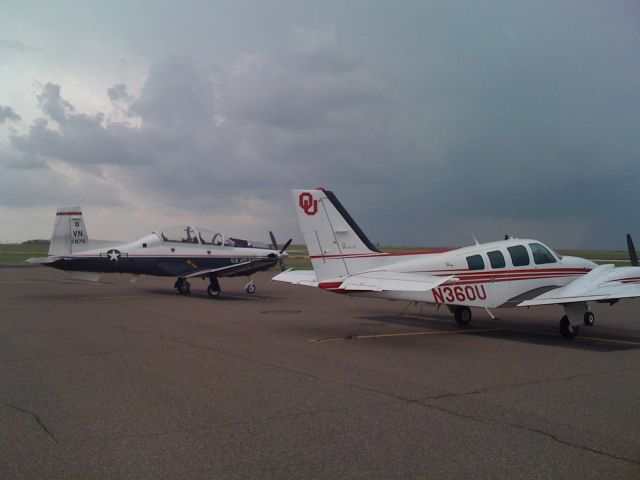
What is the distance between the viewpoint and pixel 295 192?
41.0 ft

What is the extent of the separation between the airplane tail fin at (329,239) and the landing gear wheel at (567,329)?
3921 millimetres

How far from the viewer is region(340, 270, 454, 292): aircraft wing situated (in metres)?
10.5

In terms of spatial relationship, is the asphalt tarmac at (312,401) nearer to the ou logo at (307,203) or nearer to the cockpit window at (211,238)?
the ou logo at (307,203)

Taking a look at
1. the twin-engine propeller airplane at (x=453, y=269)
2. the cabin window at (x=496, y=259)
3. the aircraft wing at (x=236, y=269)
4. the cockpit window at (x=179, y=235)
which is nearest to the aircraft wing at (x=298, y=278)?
the twin-engine propeller airplane at (x=453, y=269)

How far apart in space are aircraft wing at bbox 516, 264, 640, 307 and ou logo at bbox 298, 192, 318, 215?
480 centimetres

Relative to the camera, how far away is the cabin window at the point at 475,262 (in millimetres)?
12586

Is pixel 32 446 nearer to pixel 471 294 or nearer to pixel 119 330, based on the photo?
pixel 119 330

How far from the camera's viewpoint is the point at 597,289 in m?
12.1

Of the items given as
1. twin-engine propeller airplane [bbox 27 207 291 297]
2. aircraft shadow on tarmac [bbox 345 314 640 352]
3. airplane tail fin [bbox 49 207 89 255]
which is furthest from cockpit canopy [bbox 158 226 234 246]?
aircraft shadow on tarmac [bbox 345 314 640 352]

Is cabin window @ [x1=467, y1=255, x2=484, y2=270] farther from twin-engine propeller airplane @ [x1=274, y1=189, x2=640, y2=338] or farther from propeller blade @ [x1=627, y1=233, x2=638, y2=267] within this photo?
propeller blade @ [x1=627, y1=233, x2=638, y2=267]

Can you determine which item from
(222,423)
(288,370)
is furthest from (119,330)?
(222,423)

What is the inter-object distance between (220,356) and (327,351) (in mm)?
1850

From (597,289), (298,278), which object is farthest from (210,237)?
(597,289)

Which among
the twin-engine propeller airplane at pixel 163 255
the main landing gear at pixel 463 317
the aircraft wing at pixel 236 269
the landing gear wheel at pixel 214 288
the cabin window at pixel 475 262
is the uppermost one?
the twin-engine propeller airplane at pixel 163 255
